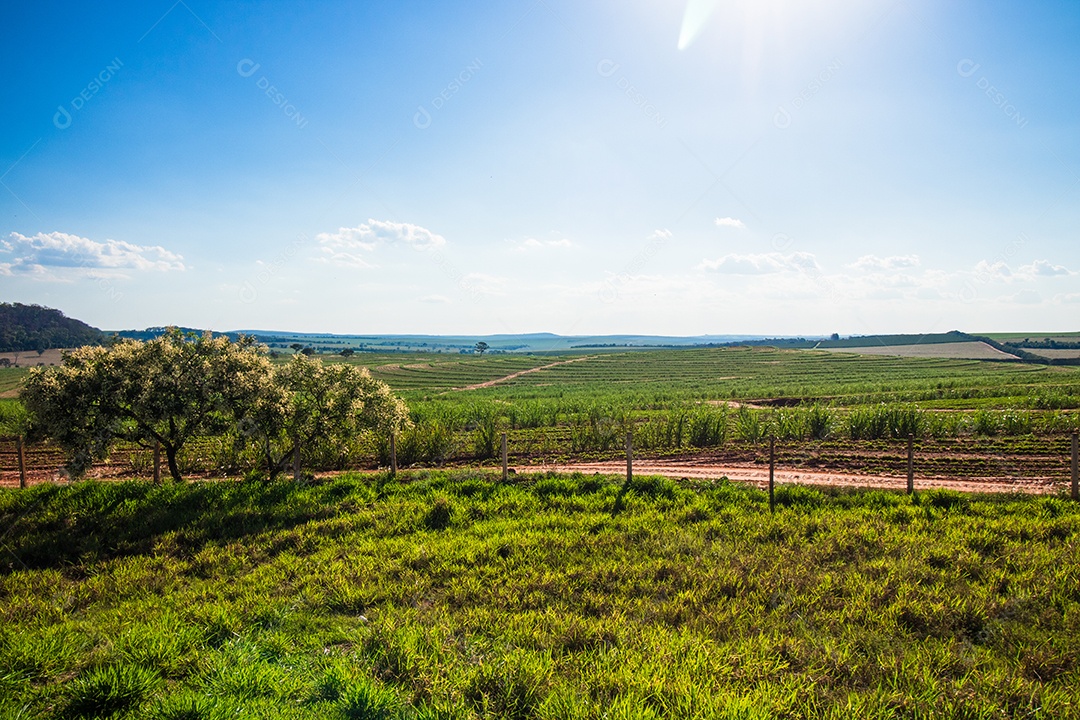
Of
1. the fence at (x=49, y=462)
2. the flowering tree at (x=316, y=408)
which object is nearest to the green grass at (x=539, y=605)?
the flowering tree at (x=316, y=408)

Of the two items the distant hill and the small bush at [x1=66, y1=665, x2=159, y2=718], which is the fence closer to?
the small bush at [x1=66, y1=665, x2=159, y2=718]

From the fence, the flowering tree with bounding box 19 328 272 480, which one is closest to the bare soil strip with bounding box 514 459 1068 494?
the fence

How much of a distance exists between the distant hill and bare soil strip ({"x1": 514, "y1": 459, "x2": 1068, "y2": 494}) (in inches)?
5634

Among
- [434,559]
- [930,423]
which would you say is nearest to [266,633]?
[434,559]

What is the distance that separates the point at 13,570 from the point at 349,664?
337 inches

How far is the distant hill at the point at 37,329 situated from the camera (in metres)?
128

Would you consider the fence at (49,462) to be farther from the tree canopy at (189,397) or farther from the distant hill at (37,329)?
the distant hill at (37,329)

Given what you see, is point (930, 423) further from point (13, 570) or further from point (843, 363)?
point (843, 363)

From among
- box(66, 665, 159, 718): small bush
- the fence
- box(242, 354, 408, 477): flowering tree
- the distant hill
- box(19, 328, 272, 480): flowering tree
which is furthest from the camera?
the distant hill

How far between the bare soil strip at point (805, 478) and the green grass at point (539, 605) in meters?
2.81

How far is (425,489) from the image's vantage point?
13859mm

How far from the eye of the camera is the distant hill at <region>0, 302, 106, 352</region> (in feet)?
420

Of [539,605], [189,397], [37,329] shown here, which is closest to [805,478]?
[539,605]

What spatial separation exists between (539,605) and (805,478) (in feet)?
39.1
